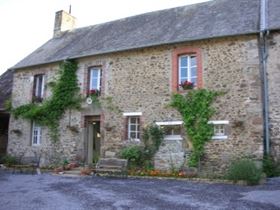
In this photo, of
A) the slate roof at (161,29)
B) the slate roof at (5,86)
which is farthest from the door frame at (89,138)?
the slate roof at (5,86)

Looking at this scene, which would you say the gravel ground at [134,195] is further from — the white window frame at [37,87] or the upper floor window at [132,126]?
the white window frame at [37,87]

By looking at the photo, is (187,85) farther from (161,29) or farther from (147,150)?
(161,29)

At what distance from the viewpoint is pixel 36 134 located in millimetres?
16672

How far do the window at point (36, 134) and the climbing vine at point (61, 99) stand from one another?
65 cm

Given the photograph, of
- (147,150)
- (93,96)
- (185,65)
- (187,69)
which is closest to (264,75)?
(187,69)

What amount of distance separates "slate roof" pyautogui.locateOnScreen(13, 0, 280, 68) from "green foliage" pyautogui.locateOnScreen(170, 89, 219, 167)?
6.77 ft

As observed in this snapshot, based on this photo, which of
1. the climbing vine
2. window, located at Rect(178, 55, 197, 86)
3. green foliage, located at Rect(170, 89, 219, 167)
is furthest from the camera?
the climbing vine

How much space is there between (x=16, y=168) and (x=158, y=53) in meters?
7.35

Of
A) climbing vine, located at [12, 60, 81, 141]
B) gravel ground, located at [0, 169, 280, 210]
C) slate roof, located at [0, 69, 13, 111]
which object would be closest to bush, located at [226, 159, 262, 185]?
gravel ground, located at [0, 169, 280, 210]

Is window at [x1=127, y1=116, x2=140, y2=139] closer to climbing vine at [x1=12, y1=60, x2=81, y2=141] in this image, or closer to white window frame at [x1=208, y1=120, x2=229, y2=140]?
climbing vine at [x1=12, y1=60, x2=81, y2=141]

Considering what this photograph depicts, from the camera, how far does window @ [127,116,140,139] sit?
13.9 meters

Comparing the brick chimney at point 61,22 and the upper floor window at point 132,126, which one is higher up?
the brick chimney at point 61,22

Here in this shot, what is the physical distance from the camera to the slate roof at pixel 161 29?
42.3 ft

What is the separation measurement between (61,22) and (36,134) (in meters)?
6.95
